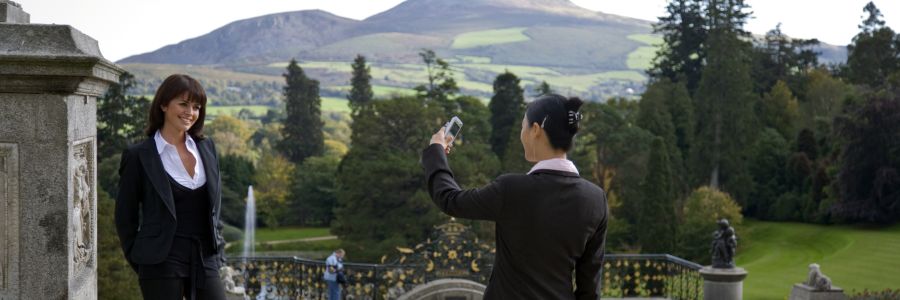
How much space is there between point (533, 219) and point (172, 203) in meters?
1.41

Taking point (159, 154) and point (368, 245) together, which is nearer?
point (159, 154)

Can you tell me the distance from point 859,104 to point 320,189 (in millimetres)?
26721

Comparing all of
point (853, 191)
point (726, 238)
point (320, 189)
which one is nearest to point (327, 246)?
point (320, 189)

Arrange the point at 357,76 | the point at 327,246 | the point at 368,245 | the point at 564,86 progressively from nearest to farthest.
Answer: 1. the point at 368,245
2. the point at 327,246
3. the point at 357,76
4. the point at 564,86

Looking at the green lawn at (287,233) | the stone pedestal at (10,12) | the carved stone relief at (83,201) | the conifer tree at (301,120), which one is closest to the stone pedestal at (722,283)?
the carved stone relief at (83,201)

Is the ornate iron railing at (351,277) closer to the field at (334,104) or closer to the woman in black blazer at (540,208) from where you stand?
the woman in black blazer at (540,208)

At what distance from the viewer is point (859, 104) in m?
47.4

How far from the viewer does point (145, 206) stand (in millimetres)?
4789

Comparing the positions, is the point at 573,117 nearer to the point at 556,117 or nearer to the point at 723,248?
the point at 556,117

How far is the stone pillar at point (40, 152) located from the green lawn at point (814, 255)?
25.5 meters

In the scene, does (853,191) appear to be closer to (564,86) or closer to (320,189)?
(320,189)

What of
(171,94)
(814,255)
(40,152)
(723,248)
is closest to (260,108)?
(814,255)

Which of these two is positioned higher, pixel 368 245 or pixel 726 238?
pixel 726 238

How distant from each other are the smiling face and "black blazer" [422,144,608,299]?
1.08 m
